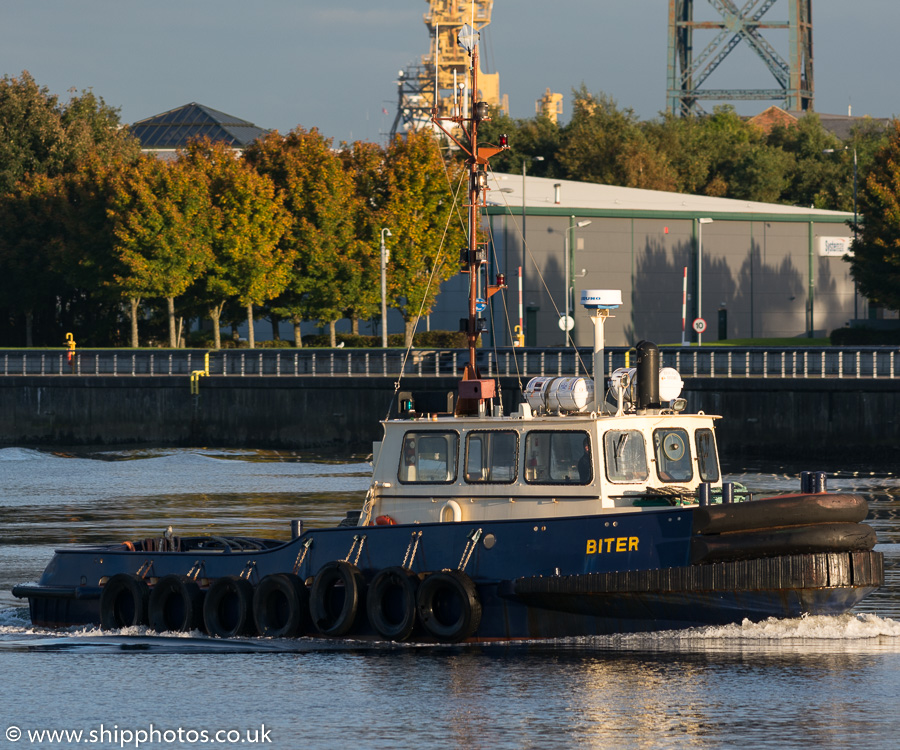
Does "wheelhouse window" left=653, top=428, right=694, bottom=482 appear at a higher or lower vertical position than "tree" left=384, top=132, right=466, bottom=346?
lower

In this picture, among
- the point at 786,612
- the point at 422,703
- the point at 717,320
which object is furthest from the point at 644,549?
the point at 717,320

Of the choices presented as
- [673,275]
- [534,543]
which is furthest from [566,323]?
[673,275]

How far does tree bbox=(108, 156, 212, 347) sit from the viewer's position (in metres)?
67.1

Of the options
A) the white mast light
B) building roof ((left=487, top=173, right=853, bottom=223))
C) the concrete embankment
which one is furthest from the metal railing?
the white mast light

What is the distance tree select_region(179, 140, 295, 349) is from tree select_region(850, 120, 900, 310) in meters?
26.7

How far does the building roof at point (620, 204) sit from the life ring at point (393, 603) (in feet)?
184

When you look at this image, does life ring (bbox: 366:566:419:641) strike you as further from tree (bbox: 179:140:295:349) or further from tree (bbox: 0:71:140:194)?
tree (bbox: 0:71:140:194)

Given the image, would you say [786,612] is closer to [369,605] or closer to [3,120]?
[369,605]

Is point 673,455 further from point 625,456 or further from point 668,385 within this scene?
point 668,385

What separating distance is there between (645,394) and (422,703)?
4.68 m

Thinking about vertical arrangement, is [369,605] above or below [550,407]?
below

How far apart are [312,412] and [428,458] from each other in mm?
34994

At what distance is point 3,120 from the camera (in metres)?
77.2

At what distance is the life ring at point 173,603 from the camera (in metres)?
18.2
